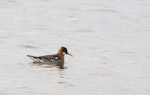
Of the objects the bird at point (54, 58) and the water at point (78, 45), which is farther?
the bird at point (54, 58)

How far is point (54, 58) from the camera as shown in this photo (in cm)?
2383

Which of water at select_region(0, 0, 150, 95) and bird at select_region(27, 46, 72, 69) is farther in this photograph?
bird at select_region(27, 46, 72, 69)

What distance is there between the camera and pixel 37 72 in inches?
866

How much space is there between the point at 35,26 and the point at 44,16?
2.26 meters

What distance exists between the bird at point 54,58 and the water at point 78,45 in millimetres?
247

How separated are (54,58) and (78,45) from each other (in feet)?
8.62

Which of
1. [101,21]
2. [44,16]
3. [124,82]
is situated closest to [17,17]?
[44,16]

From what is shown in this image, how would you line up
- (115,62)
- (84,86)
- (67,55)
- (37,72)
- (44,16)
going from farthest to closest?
(44,16) < (67,55) < (115,62) < (37,72) < (84,86)

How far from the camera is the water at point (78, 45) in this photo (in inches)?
803

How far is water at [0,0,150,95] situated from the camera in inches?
803

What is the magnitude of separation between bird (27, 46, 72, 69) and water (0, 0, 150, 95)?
25cm

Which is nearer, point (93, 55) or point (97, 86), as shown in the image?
point (97, 86)

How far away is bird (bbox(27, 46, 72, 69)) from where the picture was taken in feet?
75.9

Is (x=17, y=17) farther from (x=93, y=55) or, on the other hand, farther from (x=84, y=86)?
(x=84, y=86)
